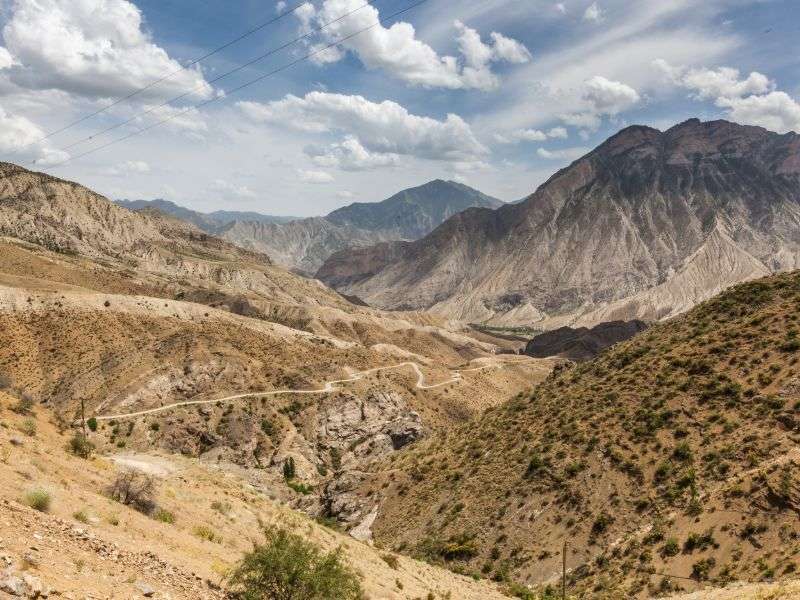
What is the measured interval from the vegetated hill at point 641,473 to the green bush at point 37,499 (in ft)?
75.3

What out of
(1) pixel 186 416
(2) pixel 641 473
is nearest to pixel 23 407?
(2) pixel 641 473

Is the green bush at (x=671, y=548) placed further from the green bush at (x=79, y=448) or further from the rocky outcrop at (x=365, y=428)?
the rocky outcrop at (x=365, y=428)

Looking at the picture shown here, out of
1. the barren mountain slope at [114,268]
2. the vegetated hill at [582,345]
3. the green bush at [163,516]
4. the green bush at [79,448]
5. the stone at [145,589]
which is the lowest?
the green bush at [163,516]

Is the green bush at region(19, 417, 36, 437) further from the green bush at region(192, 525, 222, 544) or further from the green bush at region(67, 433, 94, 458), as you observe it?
the green bush at region(192, 525, 222, 544)

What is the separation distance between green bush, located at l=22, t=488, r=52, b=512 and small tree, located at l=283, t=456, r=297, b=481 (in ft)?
160

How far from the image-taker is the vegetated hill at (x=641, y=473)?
2642cm

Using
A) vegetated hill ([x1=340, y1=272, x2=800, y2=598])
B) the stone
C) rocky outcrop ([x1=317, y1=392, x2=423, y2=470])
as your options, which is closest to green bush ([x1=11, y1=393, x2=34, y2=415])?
the stone

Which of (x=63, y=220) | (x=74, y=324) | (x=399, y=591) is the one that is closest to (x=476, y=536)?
(x=399, y=591)

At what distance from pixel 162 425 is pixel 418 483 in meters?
31.6

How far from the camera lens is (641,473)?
34.3m

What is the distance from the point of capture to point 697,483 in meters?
31.1

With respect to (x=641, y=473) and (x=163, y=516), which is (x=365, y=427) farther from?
(x=163, y=516)

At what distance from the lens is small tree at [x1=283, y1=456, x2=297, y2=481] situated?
6144 centimetres

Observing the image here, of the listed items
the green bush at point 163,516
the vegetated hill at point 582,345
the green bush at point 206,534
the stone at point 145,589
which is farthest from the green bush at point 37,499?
the vegetated hill at point 582,345
